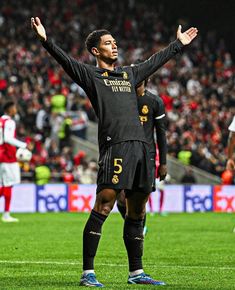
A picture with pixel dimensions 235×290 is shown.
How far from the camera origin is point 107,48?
862 cm

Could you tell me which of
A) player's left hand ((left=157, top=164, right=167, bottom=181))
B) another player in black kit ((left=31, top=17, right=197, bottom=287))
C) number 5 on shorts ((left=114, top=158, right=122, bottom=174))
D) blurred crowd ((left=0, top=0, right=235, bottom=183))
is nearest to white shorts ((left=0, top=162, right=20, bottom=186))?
blurred crowd ((left=0, top=0, right=235, bottom=183))

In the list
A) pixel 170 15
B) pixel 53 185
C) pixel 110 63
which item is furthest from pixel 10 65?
pixel 110 63

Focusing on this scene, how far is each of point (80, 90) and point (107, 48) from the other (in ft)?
77.8

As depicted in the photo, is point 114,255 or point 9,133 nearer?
point 114,255

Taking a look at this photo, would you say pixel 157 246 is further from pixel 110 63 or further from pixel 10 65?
pixel 10 65

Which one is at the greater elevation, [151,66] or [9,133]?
[9,133]

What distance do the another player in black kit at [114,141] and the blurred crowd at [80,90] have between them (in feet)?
61.5

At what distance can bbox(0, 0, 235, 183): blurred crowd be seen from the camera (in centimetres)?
2959

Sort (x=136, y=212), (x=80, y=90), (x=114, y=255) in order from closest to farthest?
(x=136, y=212) → (x=114, y=255) → (x=80, y=90)

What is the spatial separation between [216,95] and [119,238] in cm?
2111

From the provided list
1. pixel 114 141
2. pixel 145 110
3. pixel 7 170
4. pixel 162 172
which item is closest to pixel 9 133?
pixel 7 170

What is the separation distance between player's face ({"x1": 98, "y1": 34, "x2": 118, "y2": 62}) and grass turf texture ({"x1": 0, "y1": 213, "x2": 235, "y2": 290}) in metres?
2.06

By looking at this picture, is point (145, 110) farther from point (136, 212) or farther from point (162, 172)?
point (136, 212)

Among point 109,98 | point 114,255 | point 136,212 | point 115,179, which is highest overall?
point 109,98
